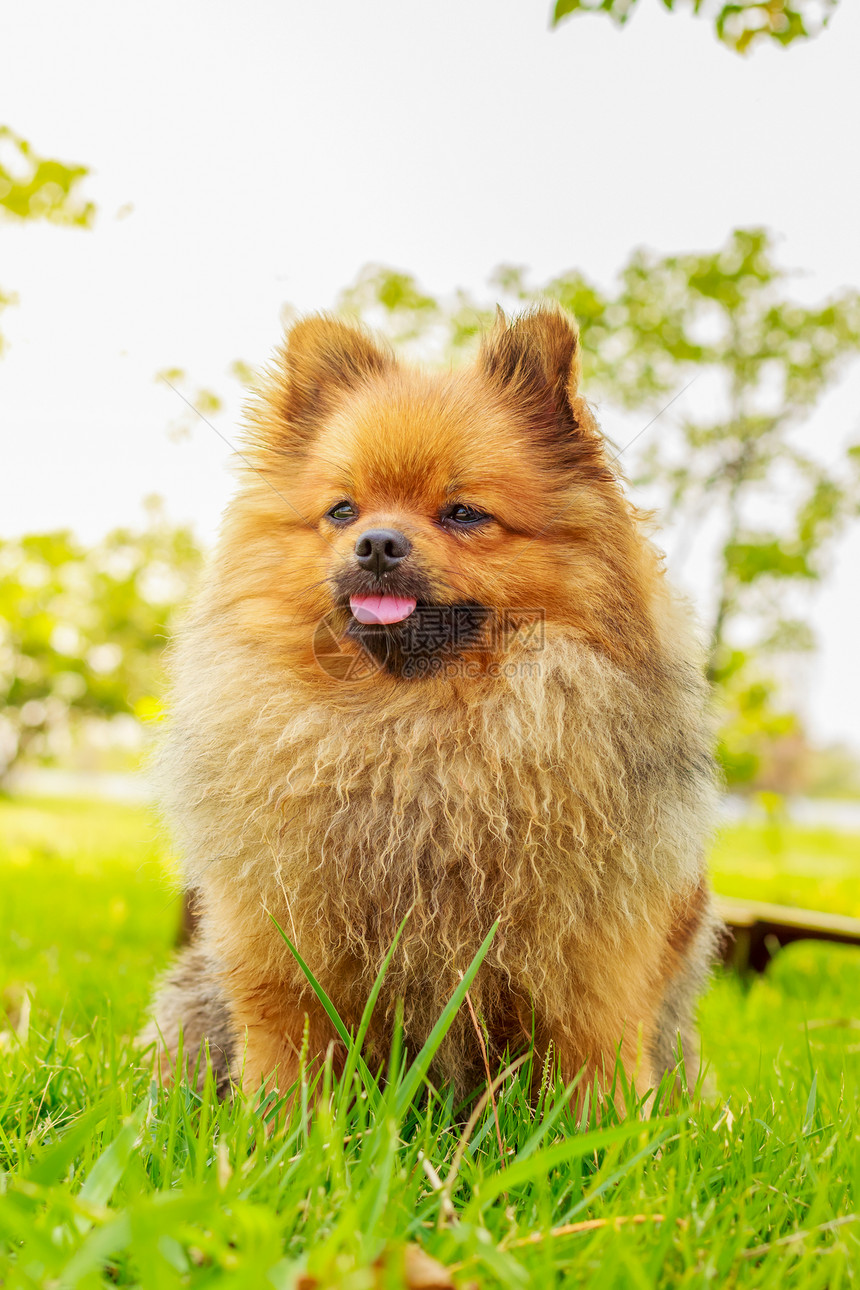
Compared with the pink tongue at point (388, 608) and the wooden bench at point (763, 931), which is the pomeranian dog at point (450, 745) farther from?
the wooden bench at point (763, 931)

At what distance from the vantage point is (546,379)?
271 cm

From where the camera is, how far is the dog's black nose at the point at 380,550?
2291mm

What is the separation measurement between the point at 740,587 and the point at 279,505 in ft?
28.6

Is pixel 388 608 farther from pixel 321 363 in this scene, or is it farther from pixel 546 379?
pixel 321 363

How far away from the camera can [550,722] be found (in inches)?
92.4

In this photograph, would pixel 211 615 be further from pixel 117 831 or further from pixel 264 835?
pixel 117 831

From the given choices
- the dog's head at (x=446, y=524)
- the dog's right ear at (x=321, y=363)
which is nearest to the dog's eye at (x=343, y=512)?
the dog's head at (x=446, y=524)

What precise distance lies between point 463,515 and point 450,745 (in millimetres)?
627

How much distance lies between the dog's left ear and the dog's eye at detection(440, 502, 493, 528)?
36 centimetres

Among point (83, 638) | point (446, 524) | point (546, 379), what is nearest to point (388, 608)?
point (446, 524)

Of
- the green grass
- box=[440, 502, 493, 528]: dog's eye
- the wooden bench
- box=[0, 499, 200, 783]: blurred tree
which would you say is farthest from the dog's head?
box=[0, 499, 200, 783]: blurred tree

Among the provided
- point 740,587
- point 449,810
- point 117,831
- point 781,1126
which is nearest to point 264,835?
point 449,810

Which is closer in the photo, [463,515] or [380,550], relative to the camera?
[380,550]

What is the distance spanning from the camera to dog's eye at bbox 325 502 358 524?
2578 millimetres
